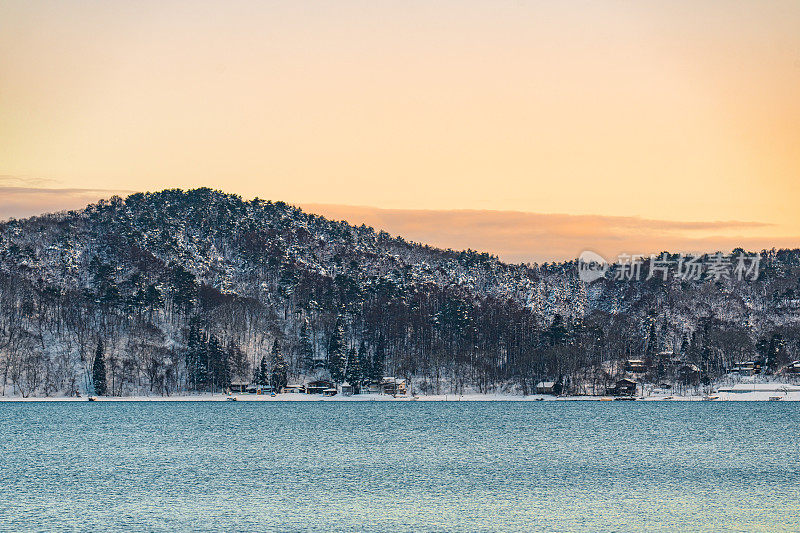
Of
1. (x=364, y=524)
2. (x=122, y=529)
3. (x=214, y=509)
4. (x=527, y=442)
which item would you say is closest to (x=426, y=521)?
(x=364, y=524)

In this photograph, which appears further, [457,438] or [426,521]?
[457,438]

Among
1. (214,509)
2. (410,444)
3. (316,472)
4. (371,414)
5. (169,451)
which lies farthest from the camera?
(371,414)

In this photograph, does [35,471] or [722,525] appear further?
[35,471]

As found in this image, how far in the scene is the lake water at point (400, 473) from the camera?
204 ft

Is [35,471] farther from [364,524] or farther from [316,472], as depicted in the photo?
[364,524]

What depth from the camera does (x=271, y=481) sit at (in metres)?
78.8

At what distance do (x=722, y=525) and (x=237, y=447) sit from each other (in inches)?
2442

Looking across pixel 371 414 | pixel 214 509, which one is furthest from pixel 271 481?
pixel 371 414

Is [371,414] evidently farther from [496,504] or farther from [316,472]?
[496,504]

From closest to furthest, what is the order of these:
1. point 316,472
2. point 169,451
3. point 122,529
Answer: point 122,529, point 316,472, point 169,451

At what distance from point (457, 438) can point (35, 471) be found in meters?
52.1

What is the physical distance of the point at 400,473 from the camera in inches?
3322

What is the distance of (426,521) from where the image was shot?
61.1 metres

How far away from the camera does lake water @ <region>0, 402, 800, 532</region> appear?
2450 inches
